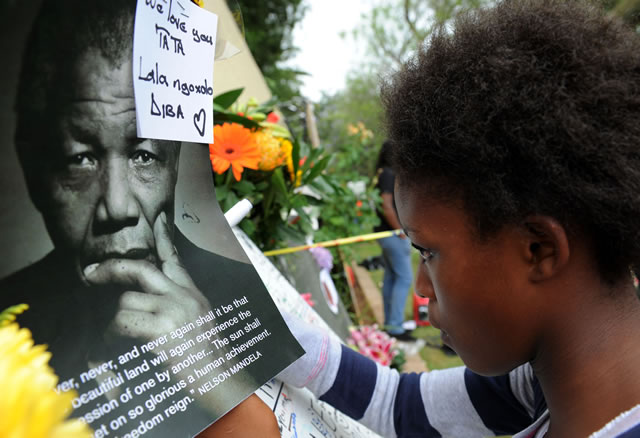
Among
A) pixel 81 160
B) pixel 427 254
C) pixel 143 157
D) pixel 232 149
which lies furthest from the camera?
pixel 232 149

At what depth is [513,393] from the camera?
1.08 m

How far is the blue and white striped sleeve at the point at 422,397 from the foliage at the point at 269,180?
0.46m

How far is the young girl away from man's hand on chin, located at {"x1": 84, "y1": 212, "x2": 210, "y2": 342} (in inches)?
17.5

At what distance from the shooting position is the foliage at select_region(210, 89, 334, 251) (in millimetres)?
1202

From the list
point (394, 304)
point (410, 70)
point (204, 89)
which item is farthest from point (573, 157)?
point (394, 304)

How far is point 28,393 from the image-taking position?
1.31 feet

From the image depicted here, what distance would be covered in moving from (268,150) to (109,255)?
2.54ft

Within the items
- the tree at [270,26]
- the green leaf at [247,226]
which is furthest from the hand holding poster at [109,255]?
the tree at [270,26]

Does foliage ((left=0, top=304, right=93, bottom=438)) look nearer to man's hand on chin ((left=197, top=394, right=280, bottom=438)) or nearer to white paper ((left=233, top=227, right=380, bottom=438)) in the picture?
man's hand on chin ((left=197, top=394, right=280, bottom=438))

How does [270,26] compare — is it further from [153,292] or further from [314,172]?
[153,292]

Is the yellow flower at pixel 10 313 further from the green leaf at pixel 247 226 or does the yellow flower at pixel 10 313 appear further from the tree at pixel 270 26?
the tree at pixel 270 26

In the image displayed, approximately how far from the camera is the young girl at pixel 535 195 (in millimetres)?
681

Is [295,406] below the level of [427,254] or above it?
below

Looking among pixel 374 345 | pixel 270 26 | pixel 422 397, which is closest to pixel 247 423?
pixel 422 397
